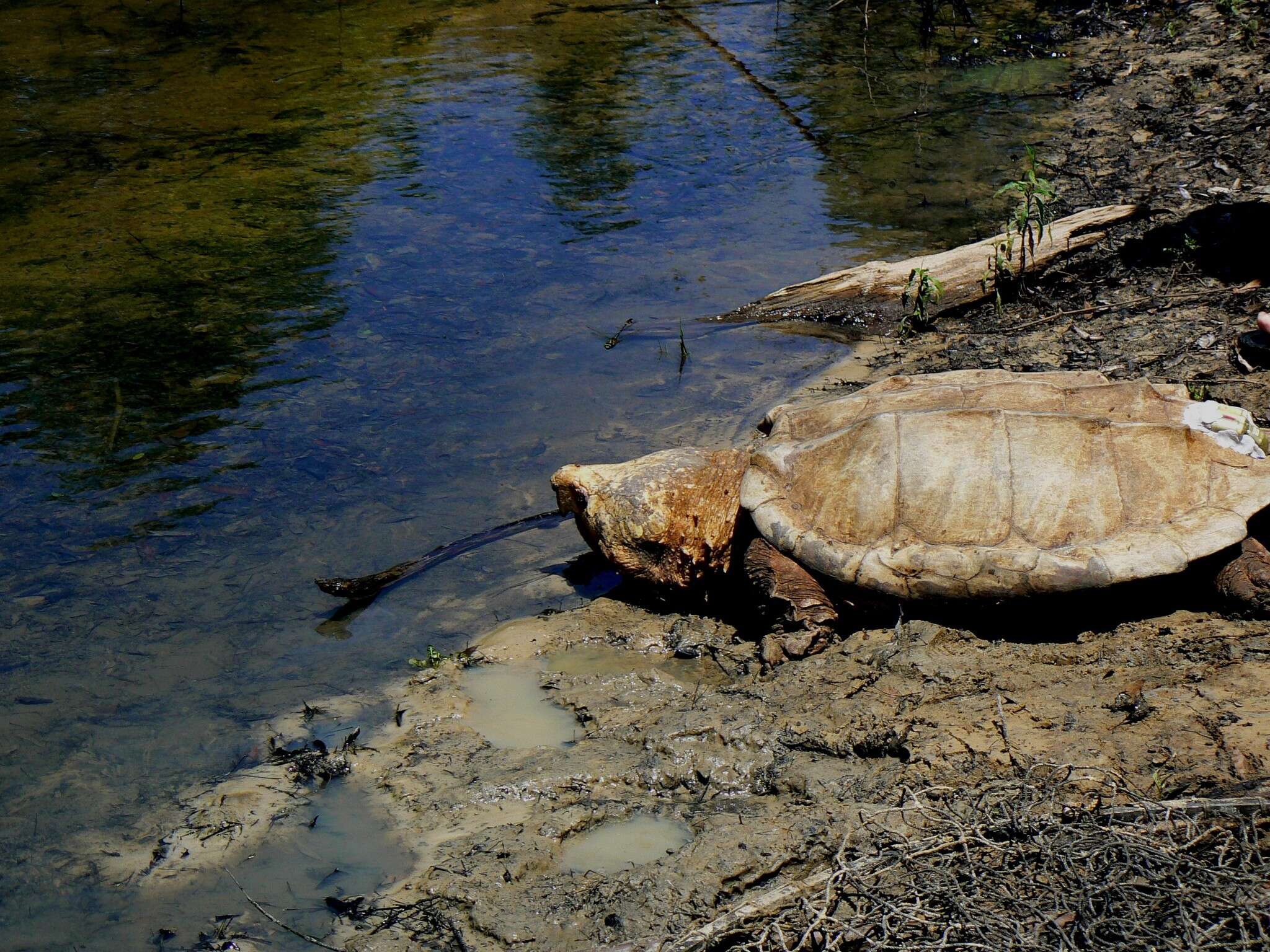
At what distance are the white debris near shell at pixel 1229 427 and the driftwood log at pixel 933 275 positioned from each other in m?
3.06

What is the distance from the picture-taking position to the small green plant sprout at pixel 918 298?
721 centimetres

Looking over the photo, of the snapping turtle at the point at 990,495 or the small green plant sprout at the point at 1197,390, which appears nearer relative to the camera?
the snapping turtle at the point at 990,495

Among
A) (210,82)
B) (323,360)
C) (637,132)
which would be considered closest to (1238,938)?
(323,360)

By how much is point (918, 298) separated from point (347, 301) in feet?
14.2

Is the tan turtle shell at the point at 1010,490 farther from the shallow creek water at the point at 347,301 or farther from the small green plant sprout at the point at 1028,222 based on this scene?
the small green plant sprout at the point at 1028,222

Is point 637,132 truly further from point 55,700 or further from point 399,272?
point 55,700

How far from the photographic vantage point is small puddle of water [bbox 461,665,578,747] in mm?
4352

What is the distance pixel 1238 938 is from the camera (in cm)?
253

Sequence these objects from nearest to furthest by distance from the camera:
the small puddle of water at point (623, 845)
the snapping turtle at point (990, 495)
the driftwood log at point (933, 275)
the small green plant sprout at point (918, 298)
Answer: the small puddle of water at point (623, 845)
the snapping turtle at point (990, 495)
the small green plant sprout at point (918, 298)
the driftwood log at point (933, 275)

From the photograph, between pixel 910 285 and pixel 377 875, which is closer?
pixel 377 875

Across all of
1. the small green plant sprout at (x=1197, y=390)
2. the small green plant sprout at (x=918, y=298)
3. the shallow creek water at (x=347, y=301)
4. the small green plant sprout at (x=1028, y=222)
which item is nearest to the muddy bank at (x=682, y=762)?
the shallow creek water at (x=347, y=301)

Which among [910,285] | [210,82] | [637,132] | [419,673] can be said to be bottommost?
[419,673]

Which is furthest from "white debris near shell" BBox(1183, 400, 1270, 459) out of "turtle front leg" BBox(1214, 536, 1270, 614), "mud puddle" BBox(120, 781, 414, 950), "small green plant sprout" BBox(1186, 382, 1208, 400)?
"mud puddle" BBox(120, 781, 414, 950)

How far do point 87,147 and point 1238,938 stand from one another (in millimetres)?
12014
